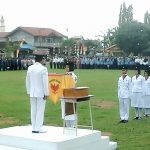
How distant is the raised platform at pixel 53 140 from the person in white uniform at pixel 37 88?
1.09 feet

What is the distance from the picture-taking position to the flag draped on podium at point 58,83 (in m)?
10.8

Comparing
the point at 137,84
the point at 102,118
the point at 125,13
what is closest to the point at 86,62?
the point at 137,84

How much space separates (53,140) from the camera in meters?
9.05

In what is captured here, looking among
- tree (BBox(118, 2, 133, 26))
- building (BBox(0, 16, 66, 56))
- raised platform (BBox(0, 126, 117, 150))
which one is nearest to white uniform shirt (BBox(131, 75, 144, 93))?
raised platform (BBox(0, 126, 117, 150))

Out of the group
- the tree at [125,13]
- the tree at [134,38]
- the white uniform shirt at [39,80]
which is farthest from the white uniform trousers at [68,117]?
the tree at [125,13]

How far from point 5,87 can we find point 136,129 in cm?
1441

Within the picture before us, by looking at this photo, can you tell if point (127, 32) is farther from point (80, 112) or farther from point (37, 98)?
point (37, 98)

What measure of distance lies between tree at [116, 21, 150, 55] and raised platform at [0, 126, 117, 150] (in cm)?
5878

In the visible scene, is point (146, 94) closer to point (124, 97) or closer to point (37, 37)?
point (124, 97)

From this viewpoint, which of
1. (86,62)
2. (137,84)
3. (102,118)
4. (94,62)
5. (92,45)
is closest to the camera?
(102,118)

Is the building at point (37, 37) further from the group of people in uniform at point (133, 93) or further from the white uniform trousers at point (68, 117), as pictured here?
the white uniform trousers at point (68, 117)

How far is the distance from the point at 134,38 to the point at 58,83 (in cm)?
5996

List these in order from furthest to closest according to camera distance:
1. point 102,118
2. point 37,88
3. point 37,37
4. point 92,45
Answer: point 37,37
point 92,45
point 102,118
point 37,88

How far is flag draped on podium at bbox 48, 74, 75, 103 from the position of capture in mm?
10758
